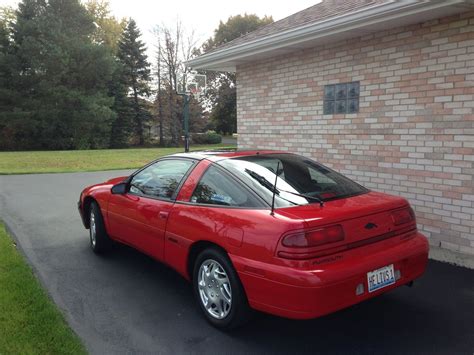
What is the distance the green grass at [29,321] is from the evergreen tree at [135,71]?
36.7m

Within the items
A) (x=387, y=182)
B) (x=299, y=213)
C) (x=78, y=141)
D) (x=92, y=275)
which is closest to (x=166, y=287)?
(x=92, y=275)

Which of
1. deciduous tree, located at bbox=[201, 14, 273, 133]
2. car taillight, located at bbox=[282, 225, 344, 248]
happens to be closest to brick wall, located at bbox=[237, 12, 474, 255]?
car taillight, located at bbox=[282, 225, 344, 248]

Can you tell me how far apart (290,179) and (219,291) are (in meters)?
1.15

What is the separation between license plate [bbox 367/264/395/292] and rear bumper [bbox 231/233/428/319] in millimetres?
34

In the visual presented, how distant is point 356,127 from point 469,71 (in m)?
1.68

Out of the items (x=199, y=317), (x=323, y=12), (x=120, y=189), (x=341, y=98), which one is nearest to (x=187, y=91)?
(x=323, y=12)

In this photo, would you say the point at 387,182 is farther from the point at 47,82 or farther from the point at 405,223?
the point at 47,82

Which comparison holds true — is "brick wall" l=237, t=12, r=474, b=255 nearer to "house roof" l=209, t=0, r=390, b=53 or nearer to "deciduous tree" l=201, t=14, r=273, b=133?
"house roof" l=209, t=0, r=390, b=53

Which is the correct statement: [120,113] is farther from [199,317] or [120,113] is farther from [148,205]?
[199,317]

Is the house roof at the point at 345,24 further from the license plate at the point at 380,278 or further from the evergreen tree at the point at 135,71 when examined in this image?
the evergreen tree at the point at 135,71

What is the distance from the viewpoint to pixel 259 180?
339 cm

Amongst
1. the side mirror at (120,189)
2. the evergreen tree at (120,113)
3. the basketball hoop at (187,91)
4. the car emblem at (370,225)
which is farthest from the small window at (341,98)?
the evergreen tree at (120,113)

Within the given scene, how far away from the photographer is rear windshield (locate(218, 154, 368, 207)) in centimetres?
326

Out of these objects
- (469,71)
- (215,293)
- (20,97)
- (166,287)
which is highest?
(20,97)
